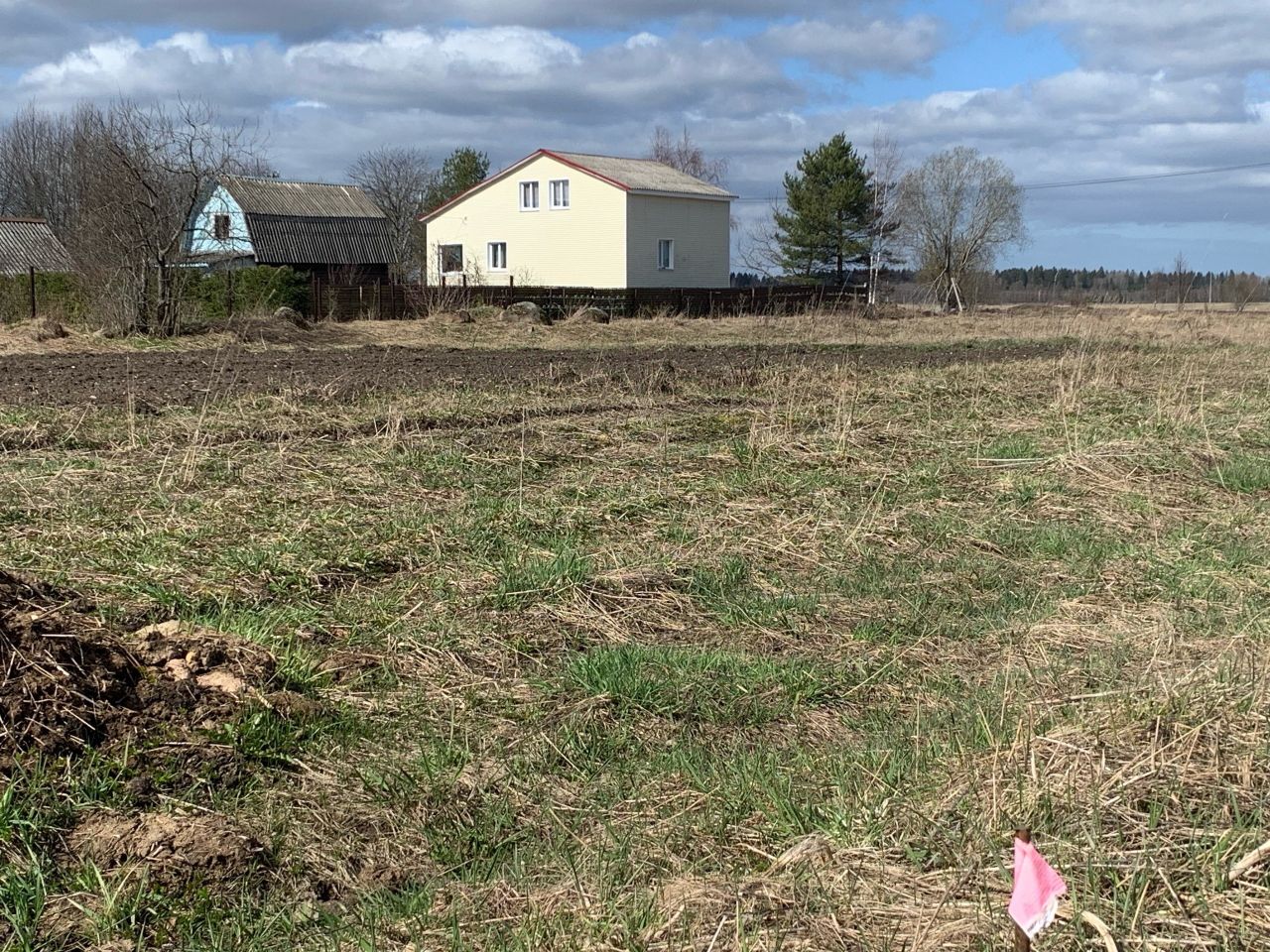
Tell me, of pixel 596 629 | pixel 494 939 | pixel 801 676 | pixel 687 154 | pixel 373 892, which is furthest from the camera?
pixel 687 154

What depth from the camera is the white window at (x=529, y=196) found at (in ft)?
160

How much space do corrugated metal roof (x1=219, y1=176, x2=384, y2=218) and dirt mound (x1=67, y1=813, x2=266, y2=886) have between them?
47.4 meters

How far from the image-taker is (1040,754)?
3379 millimetres

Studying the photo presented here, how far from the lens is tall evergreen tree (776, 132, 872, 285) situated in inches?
2287

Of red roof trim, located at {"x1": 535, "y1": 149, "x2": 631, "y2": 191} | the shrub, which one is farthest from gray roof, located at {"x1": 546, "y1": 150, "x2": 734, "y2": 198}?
the shrub

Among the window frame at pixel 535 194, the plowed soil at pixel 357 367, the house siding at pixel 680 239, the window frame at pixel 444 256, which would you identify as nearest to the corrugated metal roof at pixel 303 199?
the window frame at pixel 444 256

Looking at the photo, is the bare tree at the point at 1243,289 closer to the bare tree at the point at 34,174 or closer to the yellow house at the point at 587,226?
the yellow house at the point at 587,226

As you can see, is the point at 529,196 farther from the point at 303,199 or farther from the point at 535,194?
the point at 303,199

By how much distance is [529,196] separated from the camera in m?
49.2

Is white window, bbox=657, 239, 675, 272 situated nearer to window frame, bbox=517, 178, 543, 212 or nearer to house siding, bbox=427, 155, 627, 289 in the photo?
house siding, bbox=427, 155, 627, 289

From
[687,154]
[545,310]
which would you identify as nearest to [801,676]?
[545,310]

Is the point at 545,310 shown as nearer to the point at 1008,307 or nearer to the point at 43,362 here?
the point at 43,362

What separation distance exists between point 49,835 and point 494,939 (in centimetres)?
157

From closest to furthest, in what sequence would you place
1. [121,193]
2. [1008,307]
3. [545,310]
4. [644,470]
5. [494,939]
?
[494,939] → [644,470] → [121,193] → [545,310] → [1008,307]
